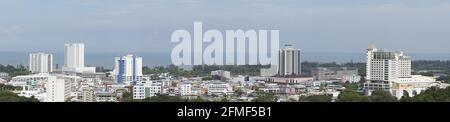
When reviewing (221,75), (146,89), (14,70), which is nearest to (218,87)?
(221,75)

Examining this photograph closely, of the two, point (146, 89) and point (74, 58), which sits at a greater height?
point (74, 58)

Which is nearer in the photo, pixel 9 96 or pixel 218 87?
pixel 9 96

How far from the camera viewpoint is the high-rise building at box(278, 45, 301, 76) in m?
2.08

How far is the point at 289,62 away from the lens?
7.20 ft

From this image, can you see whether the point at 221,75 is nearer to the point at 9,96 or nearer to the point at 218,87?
the point at 218,87

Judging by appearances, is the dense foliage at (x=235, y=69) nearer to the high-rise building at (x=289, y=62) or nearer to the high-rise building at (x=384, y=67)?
the high-rise building at (x=289, y=62)

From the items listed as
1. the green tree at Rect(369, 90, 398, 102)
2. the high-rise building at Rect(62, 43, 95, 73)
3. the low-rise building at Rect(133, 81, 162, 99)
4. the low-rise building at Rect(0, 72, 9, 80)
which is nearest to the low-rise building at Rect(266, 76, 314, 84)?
the green tree at Rect(369, 90, 398, 102)

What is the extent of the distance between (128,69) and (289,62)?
610 mm

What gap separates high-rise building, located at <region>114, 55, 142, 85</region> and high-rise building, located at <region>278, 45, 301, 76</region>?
522 millimetres

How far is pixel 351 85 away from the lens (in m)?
2.18
